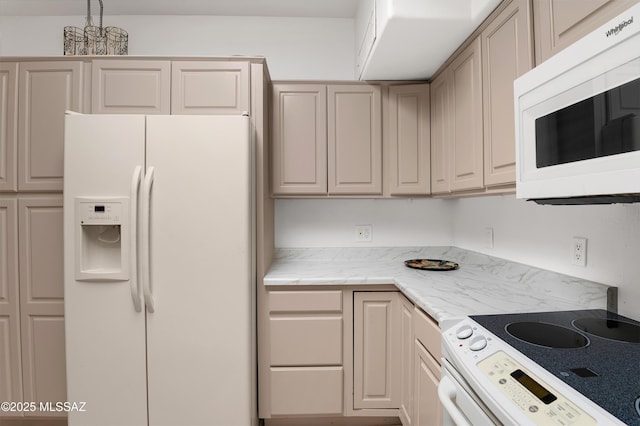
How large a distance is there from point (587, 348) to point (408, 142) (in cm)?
152

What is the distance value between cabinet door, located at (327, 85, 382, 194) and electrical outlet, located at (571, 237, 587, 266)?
1.12 m

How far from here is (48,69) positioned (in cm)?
173

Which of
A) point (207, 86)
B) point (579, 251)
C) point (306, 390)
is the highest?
point (207, 86)

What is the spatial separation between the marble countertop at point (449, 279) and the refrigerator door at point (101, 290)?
74cm

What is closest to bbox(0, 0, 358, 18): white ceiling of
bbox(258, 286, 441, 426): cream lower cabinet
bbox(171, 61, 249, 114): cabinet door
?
bbox(171, 61, 249, 114): cabinet door

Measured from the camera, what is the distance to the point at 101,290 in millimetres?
1480

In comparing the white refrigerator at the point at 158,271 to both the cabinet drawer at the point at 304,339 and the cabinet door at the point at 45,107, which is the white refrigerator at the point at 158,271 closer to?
the cabinet drawer at the point at 304,339

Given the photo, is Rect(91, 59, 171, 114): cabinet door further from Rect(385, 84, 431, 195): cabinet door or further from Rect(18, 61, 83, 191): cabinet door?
Rect(385, 84, 431, 195): cabinet door

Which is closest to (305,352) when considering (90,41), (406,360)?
(406,360)

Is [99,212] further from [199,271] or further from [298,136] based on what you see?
[298,136]

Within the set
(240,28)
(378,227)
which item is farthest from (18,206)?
(378,227)

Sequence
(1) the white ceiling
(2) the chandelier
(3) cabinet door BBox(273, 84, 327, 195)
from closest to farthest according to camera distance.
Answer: (2) the chandelier → (3) cabinet door BBox(273, 84, 327, 195) → (1) the white ceiling

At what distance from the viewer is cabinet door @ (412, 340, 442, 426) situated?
3.86 ft

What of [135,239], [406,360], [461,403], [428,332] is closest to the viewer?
[461,403]
